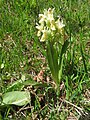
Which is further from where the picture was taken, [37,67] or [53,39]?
[37,67]

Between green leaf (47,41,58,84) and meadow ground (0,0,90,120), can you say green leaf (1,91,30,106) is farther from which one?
green leaf (47,41,58,84)

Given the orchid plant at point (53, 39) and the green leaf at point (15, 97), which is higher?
the orchid plant at point (53, 39)

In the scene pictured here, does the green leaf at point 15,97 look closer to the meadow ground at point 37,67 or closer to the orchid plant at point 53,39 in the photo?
the meadow ground at point 37,67

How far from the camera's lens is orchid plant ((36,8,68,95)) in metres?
1.46

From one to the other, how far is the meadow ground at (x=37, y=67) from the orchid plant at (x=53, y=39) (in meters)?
0.08

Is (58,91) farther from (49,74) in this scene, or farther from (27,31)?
(27,31)

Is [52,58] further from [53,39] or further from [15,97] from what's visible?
[15,97]

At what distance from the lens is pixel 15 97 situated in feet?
5.18

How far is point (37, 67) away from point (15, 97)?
0.30 meters

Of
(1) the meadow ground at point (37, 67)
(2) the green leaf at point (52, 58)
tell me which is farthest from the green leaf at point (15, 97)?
(2) the green leaf at point (52, 58)

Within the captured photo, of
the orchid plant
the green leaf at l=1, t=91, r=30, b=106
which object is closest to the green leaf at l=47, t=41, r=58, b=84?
the orchid plant

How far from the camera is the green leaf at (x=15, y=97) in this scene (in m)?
1.57

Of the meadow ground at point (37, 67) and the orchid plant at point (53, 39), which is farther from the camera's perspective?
the meadow ground at point (37, 67)

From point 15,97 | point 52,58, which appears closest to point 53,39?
point 52,58
